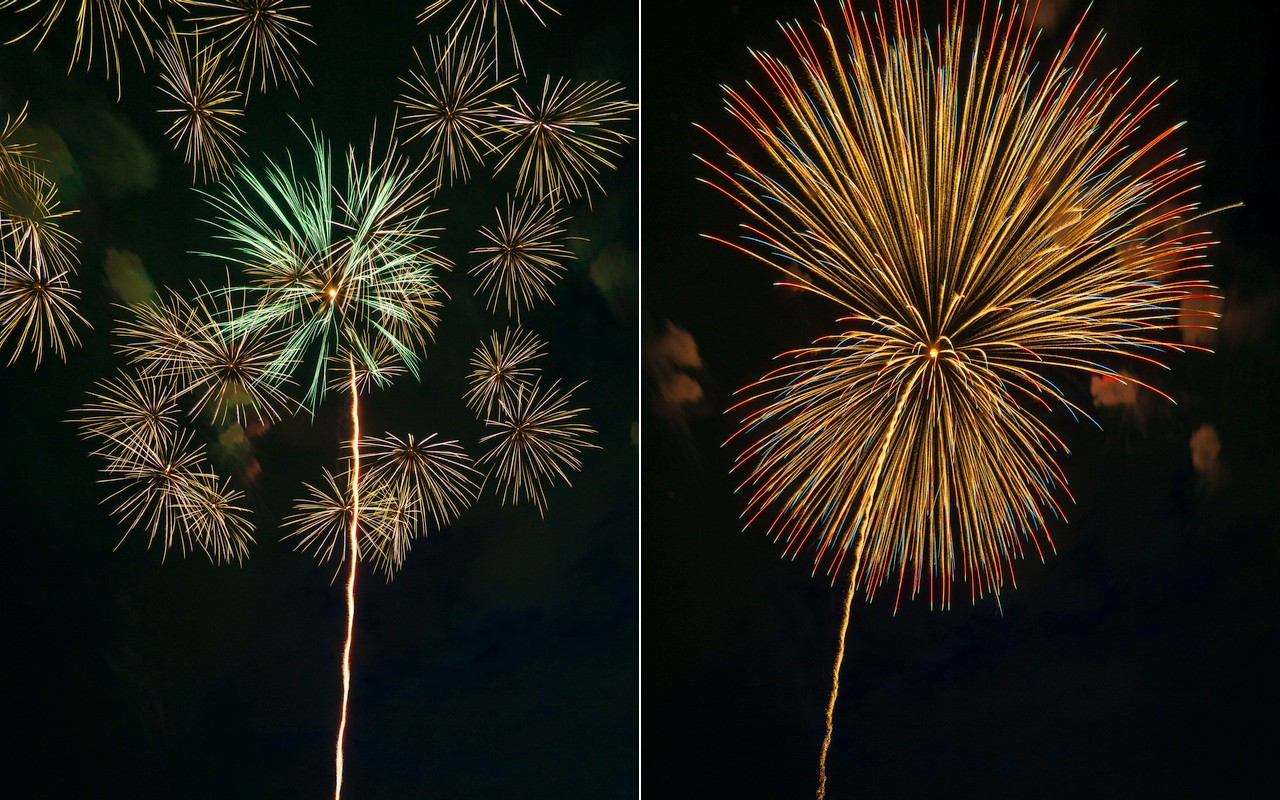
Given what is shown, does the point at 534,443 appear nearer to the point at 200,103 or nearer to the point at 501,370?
the point at 501,370

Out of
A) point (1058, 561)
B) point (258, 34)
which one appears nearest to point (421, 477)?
point (258, 34)

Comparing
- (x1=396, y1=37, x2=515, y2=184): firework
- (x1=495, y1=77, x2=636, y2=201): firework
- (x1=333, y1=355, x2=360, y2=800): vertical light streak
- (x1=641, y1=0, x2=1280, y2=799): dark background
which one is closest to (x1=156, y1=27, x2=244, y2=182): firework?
(x1=396, y1=37, x2=515, y2=184): firework

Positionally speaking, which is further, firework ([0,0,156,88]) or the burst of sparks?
the burst of sparks

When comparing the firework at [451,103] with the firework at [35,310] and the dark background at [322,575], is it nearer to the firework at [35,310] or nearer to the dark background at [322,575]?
the dark background at [322,575]

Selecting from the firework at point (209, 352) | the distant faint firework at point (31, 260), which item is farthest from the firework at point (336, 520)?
the distant faint firework at point (31, 260)

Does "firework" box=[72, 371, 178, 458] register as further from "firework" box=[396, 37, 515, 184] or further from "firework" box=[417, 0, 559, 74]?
"firework" box=[417, 0, 559, 74]

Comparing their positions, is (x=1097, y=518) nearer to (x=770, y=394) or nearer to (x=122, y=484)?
(x=770, y=394)

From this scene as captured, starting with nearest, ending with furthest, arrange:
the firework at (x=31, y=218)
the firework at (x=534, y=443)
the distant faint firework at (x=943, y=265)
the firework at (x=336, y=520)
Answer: the distant faint firework at (x=943, y=265), the firework at (x=31, y=218), the firework at (x=336, y=520), the firework at (x=534, y=443)
